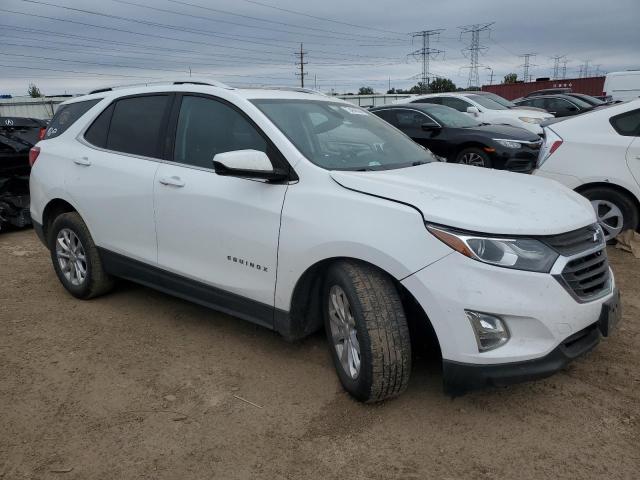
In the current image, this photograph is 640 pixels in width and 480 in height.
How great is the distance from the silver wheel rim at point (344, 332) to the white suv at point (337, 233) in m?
0.01

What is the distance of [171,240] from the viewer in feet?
12.1

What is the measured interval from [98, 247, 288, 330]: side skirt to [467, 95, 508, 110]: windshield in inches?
479

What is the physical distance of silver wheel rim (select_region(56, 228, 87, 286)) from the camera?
4535 mm

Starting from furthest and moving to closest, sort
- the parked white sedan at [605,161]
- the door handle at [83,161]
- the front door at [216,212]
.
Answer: the parked white sedan at [605,161]
the door handle at [83,161]
the front door at [216,212]

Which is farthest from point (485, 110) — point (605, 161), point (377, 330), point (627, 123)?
point (377, 330)

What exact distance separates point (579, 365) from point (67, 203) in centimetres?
412

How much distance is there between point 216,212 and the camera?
3357mm

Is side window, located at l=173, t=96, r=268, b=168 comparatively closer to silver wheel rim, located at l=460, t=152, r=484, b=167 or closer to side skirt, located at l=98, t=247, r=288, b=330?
side skirt, located at l=98, t=247, r=288, b=330

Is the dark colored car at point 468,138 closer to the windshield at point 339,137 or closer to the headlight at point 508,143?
the headlight at point 508,143

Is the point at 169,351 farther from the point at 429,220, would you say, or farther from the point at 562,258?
the point at 562,258

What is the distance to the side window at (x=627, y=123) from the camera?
5.46 m

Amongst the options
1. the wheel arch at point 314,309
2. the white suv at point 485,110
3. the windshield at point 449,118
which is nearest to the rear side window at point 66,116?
the wheel arch at point 314,309

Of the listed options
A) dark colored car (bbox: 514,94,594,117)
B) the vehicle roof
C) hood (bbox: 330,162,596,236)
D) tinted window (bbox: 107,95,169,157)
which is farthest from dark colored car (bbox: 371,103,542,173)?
dark colored car (bbox: 514,94,594,117)

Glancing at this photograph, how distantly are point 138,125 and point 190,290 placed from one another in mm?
1362
